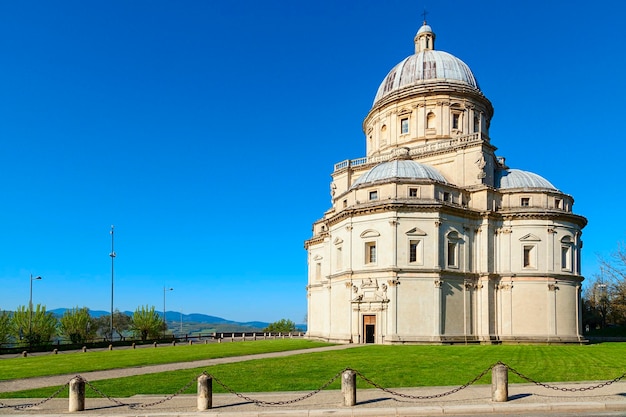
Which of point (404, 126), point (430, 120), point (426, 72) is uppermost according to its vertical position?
point (426, 72)

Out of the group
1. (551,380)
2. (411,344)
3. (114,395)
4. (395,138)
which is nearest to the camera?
(114,395)

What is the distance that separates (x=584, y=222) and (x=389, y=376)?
38253mm

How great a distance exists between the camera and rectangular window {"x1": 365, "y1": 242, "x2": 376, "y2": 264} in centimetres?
4544

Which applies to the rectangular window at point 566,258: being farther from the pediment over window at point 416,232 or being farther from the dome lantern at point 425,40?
the dome lantern at point 425,40

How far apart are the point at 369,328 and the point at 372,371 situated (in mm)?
21368

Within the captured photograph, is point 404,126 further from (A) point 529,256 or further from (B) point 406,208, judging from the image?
(A) point 529,256

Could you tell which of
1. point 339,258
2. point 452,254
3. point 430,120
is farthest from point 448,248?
point 430,120

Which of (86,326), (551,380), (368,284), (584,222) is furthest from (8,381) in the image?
(584,222)

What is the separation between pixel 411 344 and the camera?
41.8m

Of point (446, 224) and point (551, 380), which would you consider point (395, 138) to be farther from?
point (551, 380)

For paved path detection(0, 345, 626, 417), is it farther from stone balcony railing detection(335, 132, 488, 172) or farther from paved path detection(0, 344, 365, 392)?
stone balcony railing detection(335, 132, 488, 172)

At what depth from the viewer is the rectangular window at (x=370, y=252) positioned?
45438 mm

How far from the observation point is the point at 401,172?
46312mm

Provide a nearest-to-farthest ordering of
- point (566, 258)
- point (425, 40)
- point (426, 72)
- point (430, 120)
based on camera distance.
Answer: point (566, 258)
point (430, 120)
point (426, 72)
point (425, 40)
